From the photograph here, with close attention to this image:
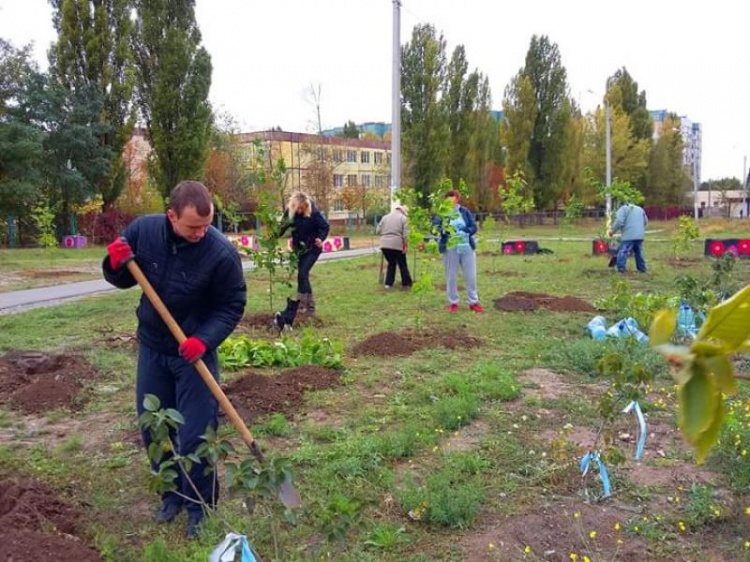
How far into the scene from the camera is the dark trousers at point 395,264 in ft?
37.8

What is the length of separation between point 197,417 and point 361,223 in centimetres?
4180

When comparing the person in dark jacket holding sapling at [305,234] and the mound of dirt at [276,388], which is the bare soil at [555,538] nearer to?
the mound of dirt at [276,388]

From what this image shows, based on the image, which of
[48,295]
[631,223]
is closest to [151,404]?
[48,295]

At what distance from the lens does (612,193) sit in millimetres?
13602

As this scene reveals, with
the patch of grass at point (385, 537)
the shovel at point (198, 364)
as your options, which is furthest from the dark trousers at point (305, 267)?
the patch of grass at point (385, 537)

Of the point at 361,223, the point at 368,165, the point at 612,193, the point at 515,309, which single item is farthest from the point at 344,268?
the point at 368,165

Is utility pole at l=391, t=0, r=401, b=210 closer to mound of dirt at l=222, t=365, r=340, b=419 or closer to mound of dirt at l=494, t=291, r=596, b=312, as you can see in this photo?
mound of dirt at l=494, t=291, r=596, b=312

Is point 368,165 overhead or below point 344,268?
overhead

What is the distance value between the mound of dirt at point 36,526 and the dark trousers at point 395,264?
843cm

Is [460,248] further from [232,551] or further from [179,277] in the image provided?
[232,551]

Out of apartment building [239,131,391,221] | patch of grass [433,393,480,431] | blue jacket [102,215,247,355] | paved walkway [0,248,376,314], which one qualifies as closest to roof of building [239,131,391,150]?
apartment building [239,131,391,221]

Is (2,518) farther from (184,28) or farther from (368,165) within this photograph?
(368,165)

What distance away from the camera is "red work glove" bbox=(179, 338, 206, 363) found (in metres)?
2.97

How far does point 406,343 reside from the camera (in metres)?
6.93
